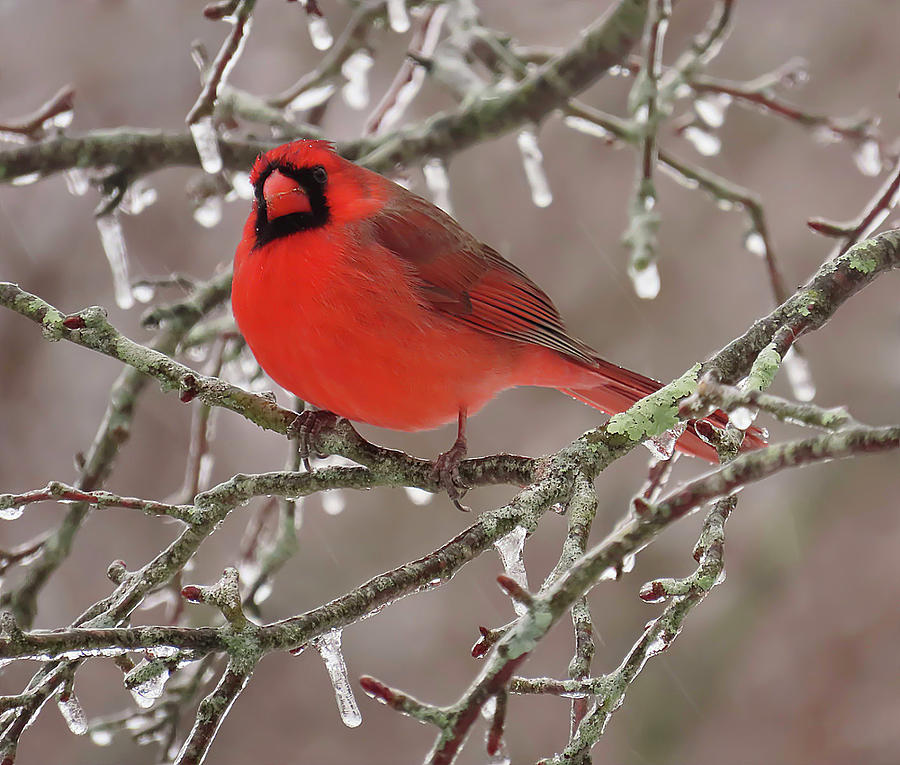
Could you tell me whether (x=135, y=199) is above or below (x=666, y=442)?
above

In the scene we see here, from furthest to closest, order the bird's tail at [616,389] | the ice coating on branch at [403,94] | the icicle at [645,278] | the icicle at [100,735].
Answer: the ice coating on branch at [403,94] < the bird's tail at [616,389] < the icicle at [645,278] < the icicle at [100,735]

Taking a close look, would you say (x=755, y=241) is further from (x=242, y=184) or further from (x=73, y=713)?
(x=73, y=713)

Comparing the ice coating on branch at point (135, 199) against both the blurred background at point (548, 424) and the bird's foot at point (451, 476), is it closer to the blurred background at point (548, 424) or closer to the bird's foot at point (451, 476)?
the bird's foot at point (451, 476)

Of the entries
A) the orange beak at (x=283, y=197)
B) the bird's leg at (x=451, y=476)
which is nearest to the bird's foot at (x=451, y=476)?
the bird's leg at (x=451, y=476)

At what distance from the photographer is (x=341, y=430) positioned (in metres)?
2.33

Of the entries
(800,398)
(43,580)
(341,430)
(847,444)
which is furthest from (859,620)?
(847,444)

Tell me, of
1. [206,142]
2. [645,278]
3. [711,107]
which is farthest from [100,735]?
[711,107]

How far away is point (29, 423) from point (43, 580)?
10.2 ft

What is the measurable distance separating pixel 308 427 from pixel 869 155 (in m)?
2.20

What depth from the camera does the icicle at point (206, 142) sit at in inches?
109

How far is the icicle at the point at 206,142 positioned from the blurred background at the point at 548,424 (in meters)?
2.26

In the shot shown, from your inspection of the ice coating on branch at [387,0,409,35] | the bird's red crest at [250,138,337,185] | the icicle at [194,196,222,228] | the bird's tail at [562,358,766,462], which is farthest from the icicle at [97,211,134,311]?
the bird's tail at [562,358,766,462]

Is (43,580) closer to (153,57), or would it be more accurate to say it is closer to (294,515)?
(294,515)

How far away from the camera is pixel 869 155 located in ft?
11.5
